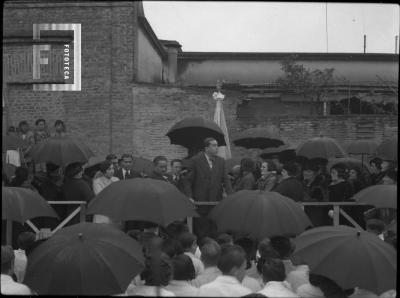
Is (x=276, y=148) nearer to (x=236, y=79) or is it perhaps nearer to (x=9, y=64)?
(x=9, y=64)

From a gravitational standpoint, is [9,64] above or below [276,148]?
above

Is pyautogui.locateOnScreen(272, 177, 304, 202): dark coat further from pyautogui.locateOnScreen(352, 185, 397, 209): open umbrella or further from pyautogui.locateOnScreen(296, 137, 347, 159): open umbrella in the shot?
pyautogui.locateOnScreen(296, 137, 347, 159): open umbrella

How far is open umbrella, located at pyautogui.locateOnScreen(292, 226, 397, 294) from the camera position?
561cm

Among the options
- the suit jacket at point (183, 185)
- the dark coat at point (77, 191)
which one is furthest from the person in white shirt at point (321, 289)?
the dark coat at point (77, 191)

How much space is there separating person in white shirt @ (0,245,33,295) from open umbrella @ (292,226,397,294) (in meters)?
2.30

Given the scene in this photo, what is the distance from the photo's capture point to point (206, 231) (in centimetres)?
904

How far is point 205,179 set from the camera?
9.42m

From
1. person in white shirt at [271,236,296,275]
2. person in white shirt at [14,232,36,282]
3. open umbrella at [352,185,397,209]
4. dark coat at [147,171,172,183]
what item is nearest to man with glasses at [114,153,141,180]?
dark coat at [147,171,172,183]

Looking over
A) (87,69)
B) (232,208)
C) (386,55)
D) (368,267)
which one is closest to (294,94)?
(386,55)

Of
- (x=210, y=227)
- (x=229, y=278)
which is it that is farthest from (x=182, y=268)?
(x=210, y=227)

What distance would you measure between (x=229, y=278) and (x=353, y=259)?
1024 millimetres

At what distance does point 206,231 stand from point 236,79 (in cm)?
1489

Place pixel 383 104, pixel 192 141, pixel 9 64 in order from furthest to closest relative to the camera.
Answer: pixel 383 104 → pixel 9 64 → pixel 192 141

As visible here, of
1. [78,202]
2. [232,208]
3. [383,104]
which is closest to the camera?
[232,208]
